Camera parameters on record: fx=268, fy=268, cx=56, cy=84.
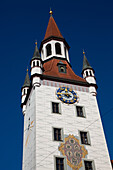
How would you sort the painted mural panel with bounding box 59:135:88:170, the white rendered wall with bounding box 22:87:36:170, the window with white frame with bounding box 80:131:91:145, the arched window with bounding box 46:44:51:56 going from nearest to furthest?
the painted mural panel with bounding box 59:135:88:170 → the white rendered wall with bounding box 22:87:36:170 → the window with white frame with bounding box 80:131:91:145 → the arched window with bounding box 46:44:51:56

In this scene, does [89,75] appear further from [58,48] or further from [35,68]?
[58,48]

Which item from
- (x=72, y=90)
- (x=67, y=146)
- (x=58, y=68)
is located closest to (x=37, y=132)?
(x=67, y=146)

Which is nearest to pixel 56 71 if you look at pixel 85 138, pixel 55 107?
pixel 55 107

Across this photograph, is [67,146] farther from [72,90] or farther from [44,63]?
[44,63]

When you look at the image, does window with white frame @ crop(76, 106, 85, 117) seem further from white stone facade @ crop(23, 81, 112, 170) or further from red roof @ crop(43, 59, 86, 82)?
red roof @ crop(43, 59, 86, 82)

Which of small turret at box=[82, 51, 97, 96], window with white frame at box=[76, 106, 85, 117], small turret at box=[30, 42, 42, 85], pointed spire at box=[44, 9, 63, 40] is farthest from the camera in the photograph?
pointed spire at box=[44, 9, 63, 40]

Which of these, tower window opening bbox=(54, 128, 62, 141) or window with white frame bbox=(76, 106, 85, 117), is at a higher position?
window with white frame bbox=(76, 106, 85, 117)

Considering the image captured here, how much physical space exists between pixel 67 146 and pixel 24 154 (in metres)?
4.67

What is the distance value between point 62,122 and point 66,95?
3176 millimetres

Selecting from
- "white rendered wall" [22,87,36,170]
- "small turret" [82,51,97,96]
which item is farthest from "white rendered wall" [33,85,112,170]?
"small turret" [82,51,97,96]

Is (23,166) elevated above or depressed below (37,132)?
below

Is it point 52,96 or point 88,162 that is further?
point 52,96

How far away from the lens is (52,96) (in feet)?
77.8

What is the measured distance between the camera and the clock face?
78.2ft
